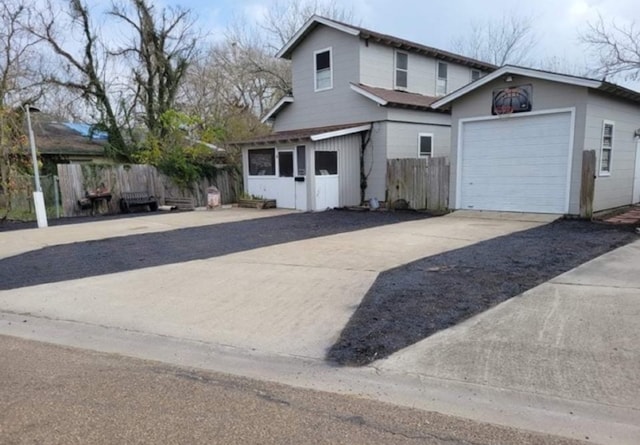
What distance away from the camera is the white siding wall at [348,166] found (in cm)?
1563

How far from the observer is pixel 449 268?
6.62m

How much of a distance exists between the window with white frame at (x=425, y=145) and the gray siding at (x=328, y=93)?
2321 mm

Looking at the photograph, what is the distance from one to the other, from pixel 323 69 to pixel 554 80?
8706 mm

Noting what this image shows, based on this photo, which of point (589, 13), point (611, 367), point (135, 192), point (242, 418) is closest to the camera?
point (242, 418)

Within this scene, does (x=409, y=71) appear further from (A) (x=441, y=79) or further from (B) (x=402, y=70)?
(A) (x=441, y=79)

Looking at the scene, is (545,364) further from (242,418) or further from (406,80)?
(406,80)

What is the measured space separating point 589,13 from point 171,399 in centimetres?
1735

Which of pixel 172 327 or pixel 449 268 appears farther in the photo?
pixel 449 268

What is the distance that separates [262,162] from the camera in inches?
674

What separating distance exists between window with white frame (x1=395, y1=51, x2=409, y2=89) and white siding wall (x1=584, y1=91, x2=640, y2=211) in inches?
297

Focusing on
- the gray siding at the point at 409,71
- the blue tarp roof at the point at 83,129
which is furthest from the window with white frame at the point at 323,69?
the blue tarp roof at the point at 83,129

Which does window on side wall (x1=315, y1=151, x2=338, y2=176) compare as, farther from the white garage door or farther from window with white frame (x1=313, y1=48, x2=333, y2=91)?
the white garage door

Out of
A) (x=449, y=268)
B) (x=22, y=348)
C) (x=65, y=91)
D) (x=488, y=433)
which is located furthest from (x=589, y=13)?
(x=65, y=91)

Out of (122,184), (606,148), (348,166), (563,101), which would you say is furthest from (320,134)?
(606,148)
